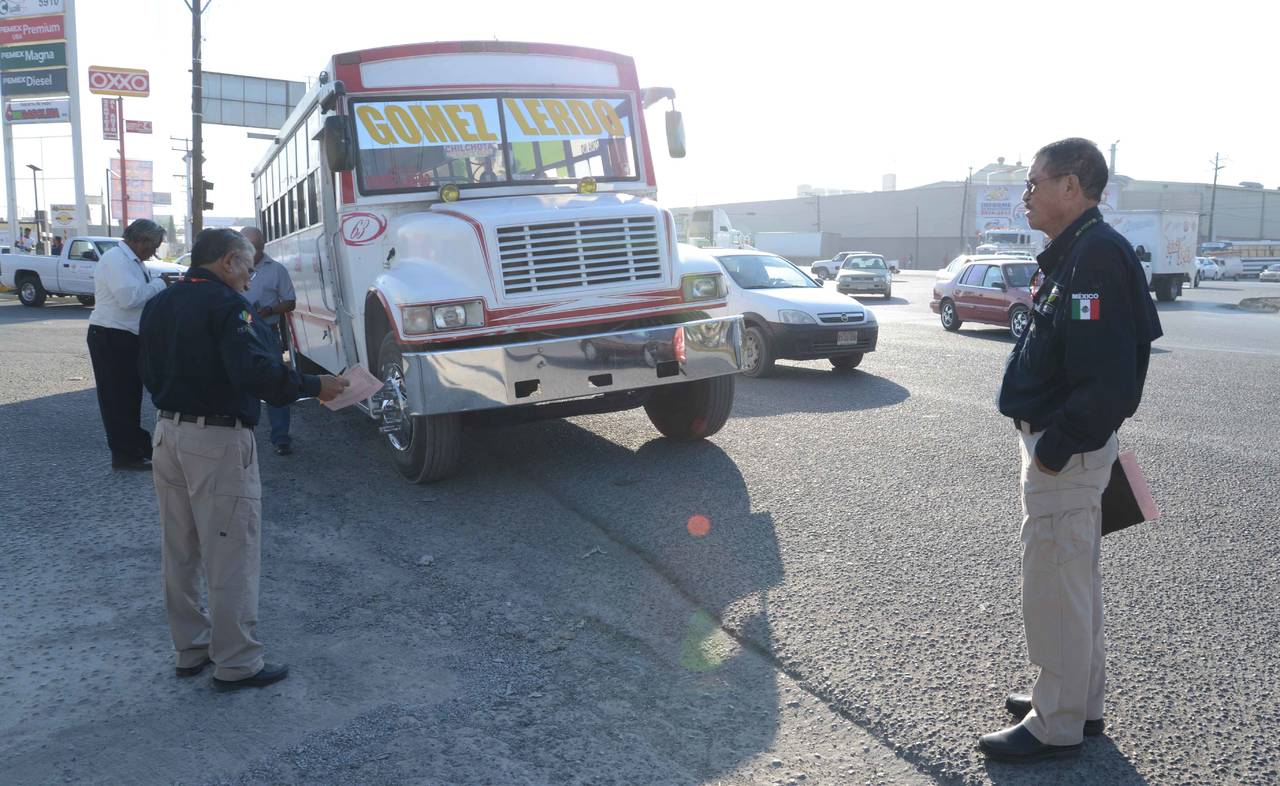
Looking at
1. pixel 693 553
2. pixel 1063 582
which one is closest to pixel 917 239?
pixel 693 553

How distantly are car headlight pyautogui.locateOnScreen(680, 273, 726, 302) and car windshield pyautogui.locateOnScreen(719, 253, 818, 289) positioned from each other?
6163 millimetres

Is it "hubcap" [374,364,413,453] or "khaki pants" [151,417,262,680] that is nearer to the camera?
"khaki pants" [151,417,262,680]

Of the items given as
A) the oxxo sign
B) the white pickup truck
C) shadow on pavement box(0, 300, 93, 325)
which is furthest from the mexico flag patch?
the oxxo sign

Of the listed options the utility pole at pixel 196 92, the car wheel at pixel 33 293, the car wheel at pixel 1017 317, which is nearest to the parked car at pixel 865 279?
the car wheel at pixel 1017 317

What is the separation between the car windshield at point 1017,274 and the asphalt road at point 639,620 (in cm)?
1102

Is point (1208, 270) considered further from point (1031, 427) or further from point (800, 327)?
point (1031, 427)

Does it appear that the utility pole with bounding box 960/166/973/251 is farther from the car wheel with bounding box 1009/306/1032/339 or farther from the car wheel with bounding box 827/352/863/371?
the car wheel with bounding box 827/352/863/371

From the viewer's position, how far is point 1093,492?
3326 millimetres

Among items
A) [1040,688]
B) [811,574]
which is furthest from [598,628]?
[1040,688]

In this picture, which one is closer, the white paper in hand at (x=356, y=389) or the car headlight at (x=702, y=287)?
the white paper in hand at (x=356, y=389)

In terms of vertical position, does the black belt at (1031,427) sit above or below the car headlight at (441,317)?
below

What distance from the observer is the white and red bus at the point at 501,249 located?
6.79 m

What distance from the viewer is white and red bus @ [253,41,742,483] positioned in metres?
6.79

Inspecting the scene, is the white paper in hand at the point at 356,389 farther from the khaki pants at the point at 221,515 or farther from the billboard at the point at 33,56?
the billboard at the point at 33,56
